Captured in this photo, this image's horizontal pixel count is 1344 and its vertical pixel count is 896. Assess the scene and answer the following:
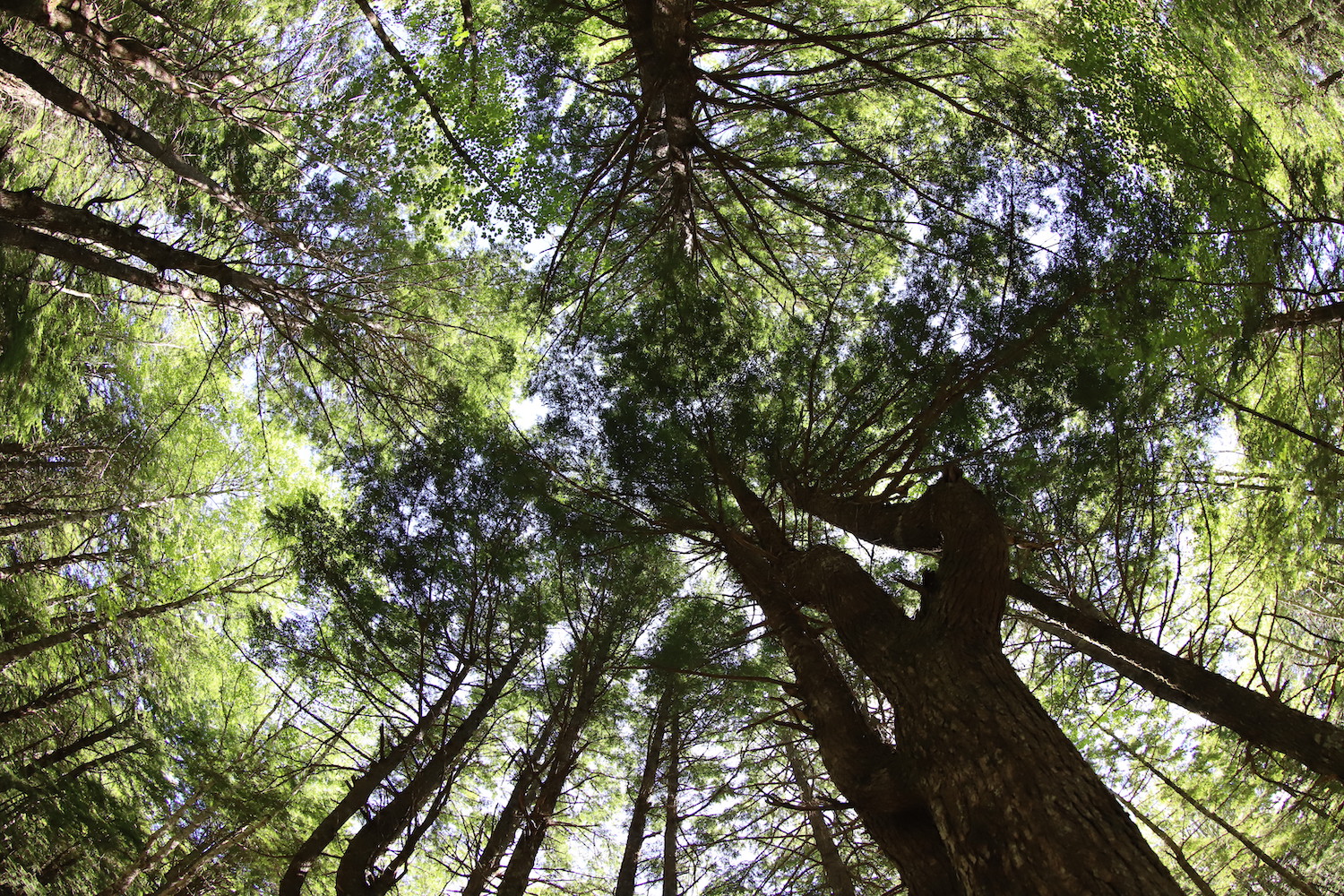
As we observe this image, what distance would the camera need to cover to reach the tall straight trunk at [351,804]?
4184mm

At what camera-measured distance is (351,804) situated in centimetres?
477

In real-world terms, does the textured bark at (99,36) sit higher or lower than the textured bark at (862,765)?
higher

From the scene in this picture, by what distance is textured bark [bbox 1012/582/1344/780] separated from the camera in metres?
Result: 3.40

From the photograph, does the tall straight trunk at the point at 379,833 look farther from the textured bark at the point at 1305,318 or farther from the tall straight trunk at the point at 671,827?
the textured bark at the point at 1305,318

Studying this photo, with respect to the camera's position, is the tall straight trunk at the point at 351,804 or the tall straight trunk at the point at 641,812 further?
the tall straight trunk at the point at 641,812

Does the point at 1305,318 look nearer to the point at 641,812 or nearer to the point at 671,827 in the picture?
the point at 641,812

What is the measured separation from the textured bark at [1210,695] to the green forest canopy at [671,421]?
3 centimetres

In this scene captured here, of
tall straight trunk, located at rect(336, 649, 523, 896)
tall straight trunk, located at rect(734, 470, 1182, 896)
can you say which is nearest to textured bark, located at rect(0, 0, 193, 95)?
tall straight trunk, located at rect(336, 649, 523, 896)

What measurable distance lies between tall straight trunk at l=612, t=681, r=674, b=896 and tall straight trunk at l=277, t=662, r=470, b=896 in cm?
190

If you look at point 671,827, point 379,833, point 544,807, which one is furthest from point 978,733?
point 671,827

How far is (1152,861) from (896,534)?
6.30 feet

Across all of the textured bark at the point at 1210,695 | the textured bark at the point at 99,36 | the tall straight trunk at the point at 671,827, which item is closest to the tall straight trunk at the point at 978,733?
the textured bark at the point at 1210,695

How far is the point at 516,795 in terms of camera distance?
5.16 meters

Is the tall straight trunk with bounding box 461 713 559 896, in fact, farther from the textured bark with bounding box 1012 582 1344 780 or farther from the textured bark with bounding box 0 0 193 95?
the textured bark with bounding box 0 0 193 95
